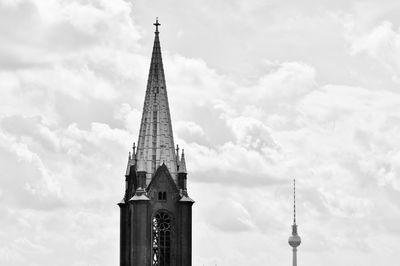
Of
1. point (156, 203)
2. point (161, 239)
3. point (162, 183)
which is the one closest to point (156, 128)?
point (162, 183)

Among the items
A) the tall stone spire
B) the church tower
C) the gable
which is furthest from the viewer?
the tall stone spire

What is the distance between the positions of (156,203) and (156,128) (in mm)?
10698

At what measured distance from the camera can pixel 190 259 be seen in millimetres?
160750

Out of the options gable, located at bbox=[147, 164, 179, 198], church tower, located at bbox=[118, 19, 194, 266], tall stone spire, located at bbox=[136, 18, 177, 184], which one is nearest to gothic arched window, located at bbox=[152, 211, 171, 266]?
church tower, located at bbox=[118, 19, 194, 266]

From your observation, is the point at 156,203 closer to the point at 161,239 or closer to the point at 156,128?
the point at 161,239

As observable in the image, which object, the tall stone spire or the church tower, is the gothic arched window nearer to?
the church tower

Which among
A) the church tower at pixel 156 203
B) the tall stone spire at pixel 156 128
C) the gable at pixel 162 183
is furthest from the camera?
the tall stone spire at pixel 156 128

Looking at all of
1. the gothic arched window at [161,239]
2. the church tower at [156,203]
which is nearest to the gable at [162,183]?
the church tower at [156,203]

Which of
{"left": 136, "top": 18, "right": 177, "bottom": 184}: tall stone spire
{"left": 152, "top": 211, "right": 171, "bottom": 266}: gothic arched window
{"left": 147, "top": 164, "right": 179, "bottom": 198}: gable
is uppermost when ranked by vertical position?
{"left": 136, "top": 18, "right": 177, "bottom": 184}: tall stone spire

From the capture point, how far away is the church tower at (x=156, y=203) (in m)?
159

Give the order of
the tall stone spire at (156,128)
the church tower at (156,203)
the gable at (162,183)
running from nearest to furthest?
the church tower at (156,203) < the gable at (162,183) < the tall stone spire at (156,128)

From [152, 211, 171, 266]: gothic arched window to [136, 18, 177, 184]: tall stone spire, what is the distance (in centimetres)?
528

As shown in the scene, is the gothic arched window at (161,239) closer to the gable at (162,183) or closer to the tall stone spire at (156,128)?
the gable at (162,183)

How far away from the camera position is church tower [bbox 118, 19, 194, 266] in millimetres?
159375
